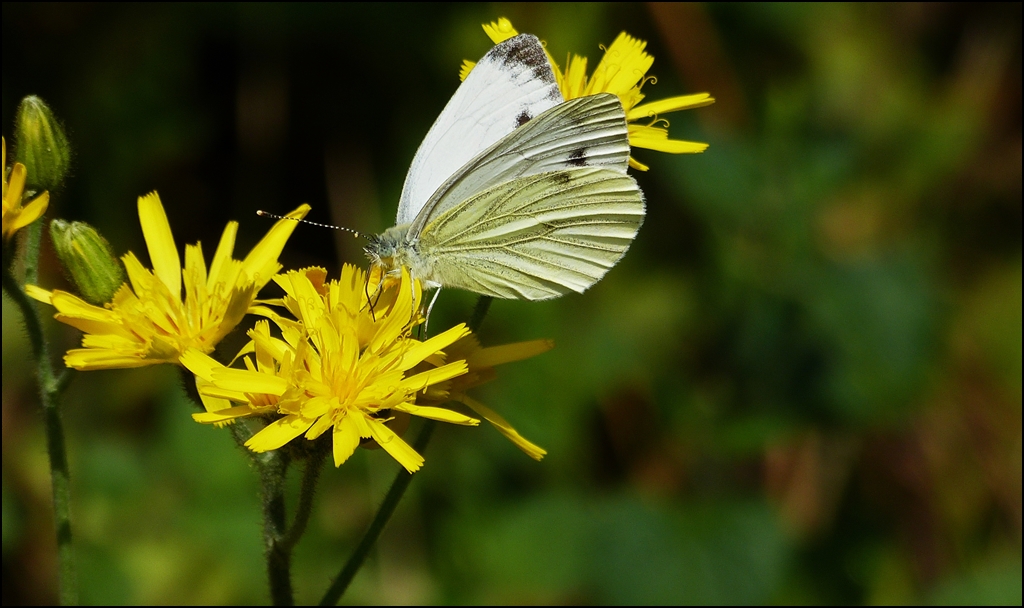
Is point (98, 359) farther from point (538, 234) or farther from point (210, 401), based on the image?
point (538, 234)

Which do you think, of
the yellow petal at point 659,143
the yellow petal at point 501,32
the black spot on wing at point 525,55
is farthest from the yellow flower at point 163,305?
the yellow petal at point 659,143

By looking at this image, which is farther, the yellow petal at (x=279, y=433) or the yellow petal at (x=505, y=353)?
the yellow petal at (x=505, y=353)

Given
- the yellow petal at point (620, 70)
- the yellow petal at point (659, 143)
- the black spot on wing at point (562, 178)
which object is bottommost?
the black spot on wing at point (562, 178)

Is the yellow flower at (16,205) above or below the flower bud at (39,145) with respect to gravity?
below

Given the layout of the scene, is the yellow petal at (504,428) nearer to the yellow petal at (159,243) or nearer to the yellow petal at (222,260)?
the yellow petal at (222,260)

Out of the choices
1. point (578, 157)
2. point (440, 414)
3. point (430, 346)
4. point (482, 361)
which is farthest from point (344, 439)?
point (578, 157)

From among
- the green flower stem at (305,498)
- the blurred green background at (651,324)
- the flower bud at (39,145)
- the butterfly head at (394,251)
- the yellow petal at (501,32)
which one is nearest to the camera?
the green flower stem at (305,498)

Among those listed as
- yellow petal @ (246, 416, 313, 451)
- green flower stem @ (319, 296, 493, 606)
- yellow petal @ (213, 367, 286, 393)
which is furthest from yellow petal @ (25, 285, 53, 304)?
green flower stem @ (319, 296, 493, 606)
